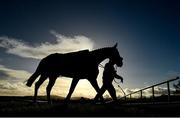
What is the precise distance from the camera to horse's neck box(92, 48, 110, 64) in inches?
537

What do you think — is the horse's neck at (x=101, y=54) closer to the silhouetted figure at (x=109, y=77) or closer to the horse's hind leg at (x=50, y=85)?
the silhouetted figure at (x=109, y=77)

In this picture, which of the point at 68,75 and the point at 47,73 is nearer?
the point at 68,75

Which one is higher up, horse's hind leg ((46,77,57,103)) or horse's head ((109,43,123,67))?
horse's head ((109,43,123,67))

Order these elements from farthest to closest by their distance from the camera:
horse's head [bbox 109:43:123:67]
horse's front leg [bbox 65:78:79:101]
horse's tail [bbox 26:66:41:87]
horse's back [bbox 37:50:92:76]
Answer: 1. horse's tail [bbox 26:66:41:87]
2. horse's head [bbox 109:43:123:67]
3. horse's back [bbox 37:50:92:76]
4. horse's front leg [bbox 65:78:79:101]

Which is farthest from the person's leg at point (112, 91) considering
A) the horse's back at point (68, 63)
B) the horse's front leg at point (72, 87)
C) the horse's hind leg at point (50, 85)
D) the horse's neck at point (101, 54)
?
the horse's hind leg at point (50, 85)

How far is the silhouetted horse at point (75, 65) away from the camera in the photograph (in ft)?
43.2

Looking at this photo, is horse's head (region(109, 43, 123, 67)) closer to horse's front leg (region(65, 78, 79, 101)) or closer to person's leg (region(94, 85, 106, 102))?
person's leg (region(94, 85, 106, 102))

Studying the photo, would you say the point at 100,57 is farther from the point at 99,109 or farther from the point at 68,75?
the point at 99,109

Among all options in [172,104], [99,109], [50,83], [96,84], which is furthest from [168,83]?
[50,83]

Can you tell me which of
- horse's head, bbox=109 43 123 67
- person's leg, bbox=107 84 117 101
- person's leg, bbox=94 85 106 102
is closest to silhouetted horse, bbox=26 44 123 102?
horse's head, bbox=109 43 123 67

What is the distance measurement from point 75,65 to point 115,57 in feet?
6.32

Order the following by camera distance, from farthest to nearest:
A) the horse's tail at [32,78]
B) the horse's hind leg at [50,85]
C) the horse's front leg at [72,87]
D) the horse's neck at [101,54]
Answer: the horse's tail at [32,78] → the horse's hind leg at [50,85] → the horse's neck at [101,54] → the horse's front leg at [72,87]

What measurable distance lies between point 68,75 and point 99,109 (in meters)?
3.29

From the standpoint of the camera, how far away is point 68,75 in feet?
45.0
